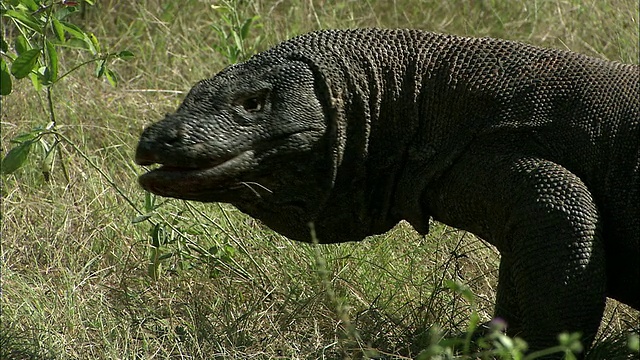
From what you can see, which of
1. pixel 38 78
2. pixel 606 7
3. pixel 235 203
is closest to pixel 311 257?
pixel 235 203

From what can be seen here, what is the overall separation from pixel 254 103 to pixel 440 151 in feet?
2.02

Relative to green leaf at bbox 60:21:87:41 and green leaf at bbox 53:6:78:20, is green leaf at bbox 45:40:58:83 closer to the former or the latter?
green leaf at bbox 60:21:87:41

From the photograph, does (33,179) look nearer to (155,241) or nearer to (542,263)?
(155,241)

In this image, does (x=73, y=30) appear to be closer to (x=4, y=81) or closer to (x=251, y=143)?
(x=4, y=81)

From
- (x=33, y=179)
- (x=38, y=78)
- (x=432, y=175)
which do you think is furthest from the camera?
(x=33, y=179)

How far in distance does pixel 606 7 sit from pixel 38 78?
3.68 m

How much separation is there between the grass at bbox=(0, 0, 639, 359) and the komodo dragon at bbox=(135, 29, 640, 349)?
0.40m

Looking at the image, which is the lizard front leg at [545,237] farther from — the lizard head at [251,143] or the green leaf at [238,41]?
the green leaf at [238,41]

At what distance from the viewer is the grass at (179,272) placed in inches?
166

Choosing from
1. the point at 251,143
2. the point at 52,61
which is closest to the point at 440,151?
the point at 251,143

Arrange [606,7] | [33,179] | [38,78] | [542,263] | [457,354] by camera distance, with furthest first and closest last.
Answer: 1. [606,7]
2. [33,179]
3. [38,78]
4. [457,354]
5. [542,263]

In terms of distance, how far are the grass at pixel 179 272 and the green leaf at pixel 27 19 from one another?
2.92 ft

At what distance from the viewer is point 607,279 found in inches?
138

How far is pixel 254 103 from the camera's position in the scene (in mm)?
3633
